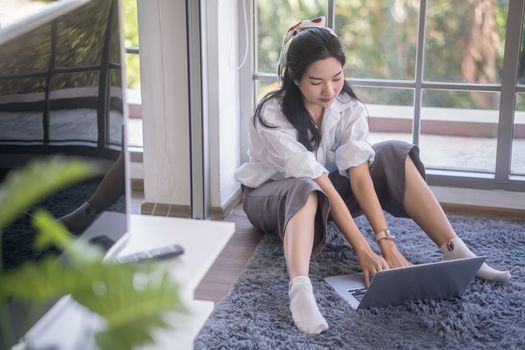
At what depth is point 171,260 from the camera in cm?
143

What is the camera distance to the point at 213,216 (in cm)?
279

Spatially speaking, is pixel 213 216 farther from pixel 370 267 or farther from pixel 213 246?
pixel 213 246

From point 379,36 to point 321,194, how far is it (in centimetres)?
92

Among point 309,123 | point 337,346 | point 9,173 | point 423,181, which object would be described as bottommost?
point 337,346

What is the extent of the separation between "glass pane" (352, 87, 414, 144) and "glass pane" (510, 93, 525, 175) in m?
0.38

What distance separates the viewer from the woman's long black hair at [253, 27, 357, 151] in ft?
7.43

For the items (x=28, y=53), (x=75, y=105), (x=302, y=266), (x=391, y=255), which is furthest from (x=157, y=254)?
(x=391, y=255)

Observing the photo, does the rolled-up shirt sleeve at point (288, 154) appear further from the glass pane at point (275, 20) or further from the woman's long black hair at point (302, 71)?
the glass pane at point (275, 20)

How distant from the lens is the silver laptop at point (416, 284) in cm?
192

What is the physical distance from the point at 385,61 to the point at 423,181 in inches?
27.0

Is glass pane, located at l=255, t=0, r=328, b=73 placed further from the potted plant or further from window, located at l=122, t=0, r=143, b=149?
the potted plant

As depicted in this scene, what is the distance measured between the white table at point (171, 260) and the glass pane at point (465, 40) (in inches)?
59.6

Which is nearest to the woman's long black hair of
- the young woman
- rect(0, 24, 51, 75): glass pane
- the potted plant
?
the young woman

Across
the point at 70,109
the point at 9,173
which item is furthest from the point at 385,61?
the point at 9,173
